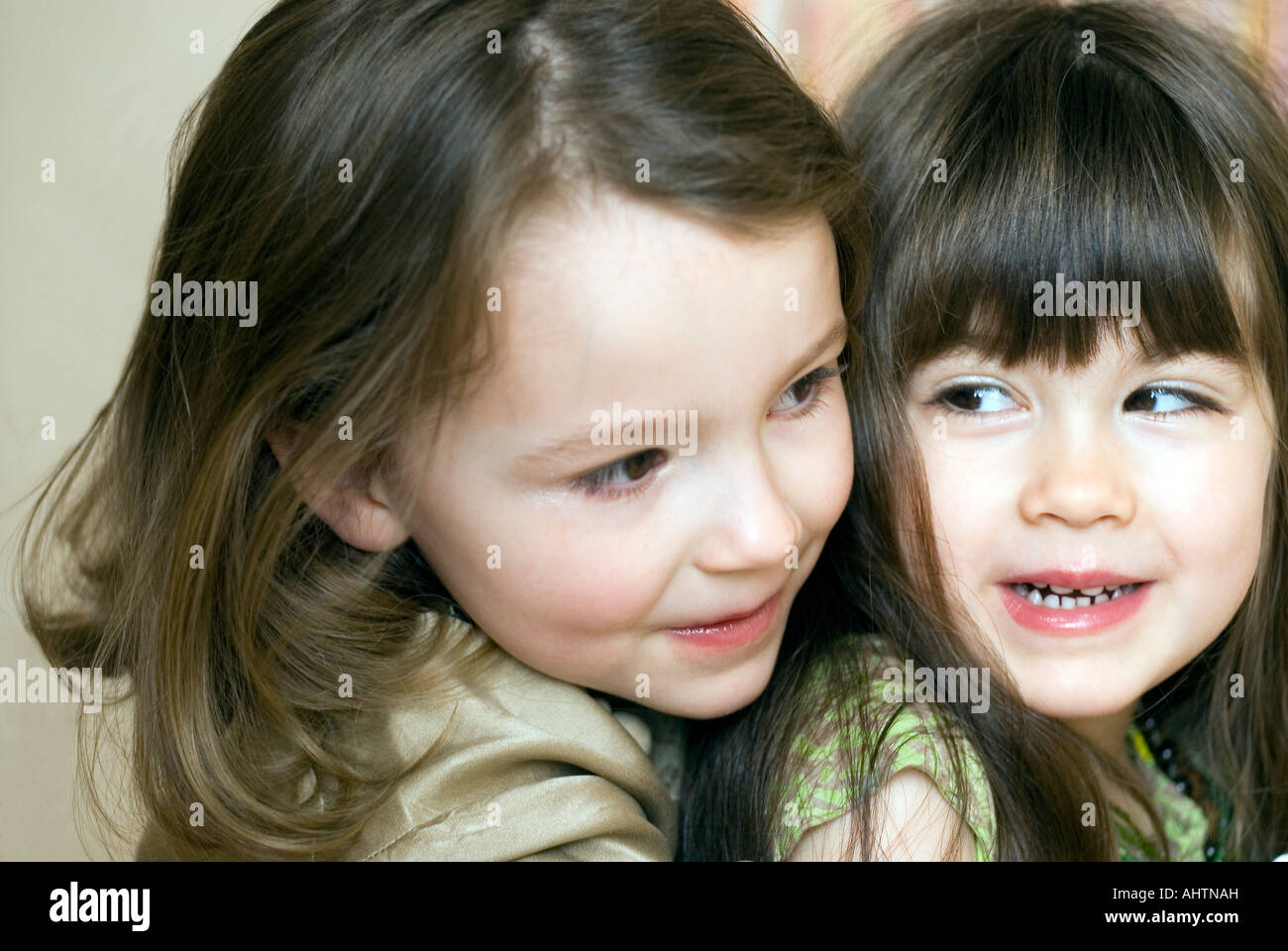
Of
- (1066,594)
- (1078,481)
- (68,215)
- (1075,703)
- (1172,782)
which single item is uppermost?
(68,215)

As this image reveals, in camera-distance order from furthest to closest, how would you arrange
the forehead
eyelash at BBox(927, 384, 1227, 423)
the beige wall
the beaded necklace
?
the beige wall, the beaded necklace, eyelash at BBox(927, 384, 1227, 423), the forehead

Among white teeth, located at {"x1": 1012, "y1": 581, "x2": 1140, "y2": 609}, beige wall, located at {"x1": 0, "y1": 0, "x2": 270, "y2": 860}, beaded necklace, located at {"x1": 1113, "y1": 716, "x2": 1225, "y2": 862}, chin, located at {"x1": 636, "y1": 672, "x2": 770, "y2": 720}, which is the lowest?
beaded necklace, located at {"x1": 1113, "y1": 716, "x2": 1225, "y2": 862}

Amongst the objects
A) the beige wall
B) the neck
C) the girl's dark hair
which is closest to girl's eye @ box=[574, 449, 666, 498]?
the girl's dark hair

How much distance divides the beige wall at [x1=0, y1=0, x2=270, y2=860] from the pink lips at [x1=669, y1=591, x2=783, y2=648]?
0.90m

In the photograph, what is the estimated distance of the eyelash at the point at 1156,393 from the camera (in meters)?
1.29

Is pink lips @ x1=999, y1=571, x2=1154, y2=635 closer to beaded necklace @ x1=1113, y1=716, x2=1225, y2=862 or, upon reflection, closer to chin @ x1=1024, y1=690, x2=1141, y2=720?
chin @ x1=1024, y1=690, x2=1141, y2=720

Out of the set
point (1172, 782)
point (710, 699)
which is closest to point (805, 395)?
point (710, 699)

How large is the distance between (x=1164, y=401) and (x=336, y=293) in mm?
787

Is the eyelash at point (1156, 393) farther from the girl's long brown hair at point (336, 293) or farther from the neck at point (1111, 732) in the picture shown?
the neck at point (1111, 732)

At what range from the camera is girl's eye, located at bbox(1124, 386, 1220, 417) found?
1294 millimetres

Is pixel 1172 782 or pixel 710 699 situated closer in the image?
pixel 710 699

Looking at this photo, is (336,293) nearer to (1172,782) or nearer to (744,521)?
(744,521)

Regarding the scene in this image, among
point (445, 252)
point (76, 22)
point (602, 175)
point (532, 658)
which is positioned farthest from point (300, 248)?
point (76, 22)

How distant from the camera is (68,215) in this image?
1685 mm
